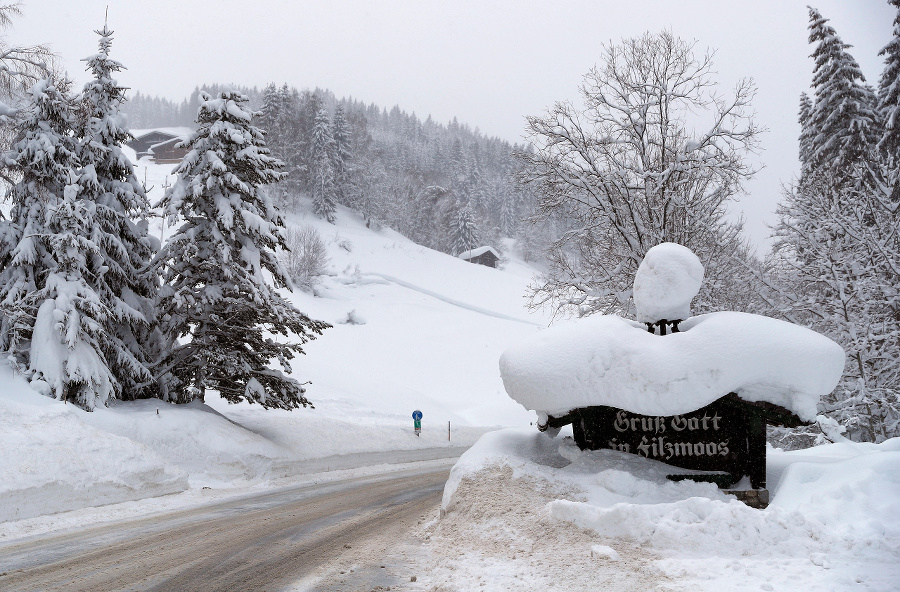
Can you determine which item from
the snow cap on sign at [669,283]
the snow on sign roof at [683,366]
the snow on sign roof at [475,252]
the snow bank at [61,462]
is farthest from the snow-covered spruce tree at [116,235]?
the snow on sign roof at [475,252]

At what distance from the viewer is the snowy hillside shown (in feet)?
34.8

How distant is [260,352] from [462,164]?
9755cm

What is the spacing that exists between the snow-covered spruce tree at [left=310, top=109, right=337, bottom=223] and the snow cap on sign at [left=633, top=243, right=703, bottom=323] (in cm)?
6780

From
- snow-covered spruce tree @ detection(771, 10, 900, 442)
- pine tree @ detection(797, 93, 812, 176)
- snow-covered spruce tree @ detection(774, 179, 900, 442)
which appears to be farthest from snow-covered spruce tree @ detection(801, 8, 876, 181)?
snow-covered spruce tree @ detection(774, 179, 900, 442)

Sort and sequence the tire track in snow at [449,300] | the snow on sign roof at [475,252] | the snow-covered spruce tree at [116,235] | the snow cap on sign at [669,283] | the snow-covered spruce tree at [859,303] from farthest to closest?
the snow on sign roof at [475,252]
the tire track in snow at [449,300]
the snow-covered spruce tree at [116,235]
the snow-covered spruce tree at [859,303]
the snow cap on sign at [669,283]

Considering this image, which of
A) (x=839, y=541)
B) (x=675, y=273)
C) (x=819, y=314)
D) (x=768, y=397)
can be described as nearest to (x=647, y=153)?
(x=819, y=314)

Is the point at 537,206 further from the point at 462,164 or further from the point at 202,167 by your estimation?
the point at 462,164

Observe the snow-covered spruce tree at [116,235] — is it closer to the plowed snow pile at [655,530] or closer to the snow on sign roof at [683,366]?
the plowed snow pile at [655,530]

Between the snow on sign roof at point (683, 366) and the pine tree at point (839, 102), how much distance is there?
64.4ft

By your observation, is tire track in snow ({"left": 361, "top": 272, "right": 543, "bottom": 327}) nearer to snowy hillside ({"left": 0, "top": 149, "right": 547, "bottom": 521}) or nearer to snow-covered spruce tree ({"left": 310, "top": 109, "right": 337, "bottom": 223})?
snowy hillside ({"left": 0, "top": 149, "right": 547, "bottom": 521})

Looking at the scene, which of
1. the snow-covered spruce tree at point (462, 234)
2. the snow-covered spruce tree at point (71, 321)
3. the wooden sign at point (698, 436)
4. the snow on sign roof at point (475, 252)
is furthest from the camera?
the snow-covered spruce tree at point (462, 234)

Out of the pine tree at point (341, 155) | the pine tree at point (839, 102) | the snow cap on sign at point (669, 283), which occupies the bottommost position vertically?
the snow cap on sign at point (669, 283)

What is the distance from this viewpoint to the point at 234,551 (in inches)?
281

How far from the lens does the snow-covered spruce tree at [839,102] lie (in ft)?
77.2
